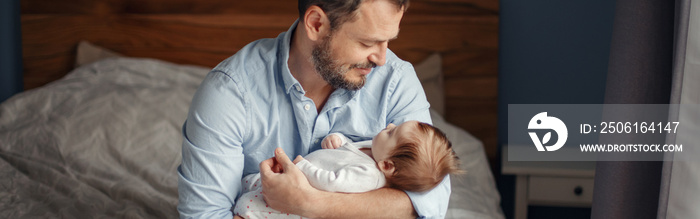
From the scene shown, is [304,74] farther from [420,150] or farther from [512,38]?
[512,38]

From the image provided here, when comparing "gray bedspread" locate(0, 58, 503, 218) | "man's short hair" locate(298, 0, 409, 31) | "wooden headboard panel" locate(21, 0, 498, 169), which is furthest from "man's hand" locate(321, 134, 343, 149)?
"wooden headboard panel" locate(21, 0, 498, 169)

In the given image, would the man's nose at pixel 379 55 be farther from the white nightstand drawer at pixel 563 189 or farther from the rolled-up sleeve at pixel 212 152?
the white nightstand drawer at pixel 563 189

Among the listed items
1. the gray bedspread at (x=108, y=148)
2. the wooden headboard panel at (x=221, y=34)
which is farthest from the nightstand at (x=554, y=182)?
the wooden headboard panel at (x=221, y=34)

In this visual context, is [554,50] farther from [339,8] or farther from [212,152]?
[212,152]

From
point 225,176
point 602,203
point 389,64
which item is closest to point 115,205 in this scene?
point 225,176

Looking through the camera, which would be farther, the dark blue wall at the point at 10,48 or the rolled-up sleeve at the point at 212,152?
the dark blue wall at the point at 10,48

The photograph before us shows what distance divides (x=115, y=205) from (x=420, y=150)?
3.22 feet

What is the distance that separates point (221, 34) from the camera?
283cm

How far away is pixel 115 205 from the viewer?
6.08ft

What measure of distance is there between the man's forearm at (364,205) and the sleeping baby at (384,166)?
0.02 metres

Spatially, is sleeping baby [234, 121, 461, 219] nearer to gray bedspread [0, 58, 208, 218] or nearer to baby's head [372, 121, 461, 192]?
baby's head [372, 121, 461, 192]

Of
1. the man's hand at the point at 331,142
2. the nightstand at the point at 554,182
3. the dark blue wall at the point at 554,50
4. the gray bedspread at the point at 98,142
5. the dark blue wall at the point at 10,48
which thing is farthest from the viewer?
the dark blue wall at the point at 10,48

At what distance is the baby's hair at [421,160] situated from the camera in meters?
1.33

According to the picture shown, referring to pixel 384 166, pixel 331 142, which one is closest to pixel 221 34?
pixel 331 142
